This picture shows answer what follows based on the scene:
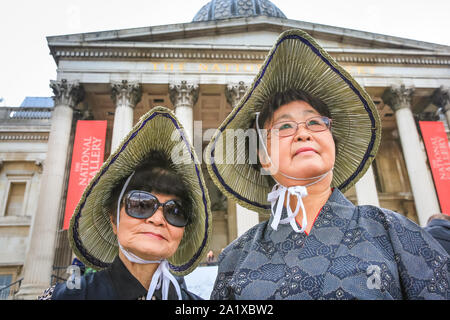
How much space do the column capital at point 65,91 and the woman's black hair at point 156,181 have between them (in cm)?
1447

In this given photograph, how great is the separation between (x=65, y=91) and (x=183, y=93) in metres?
5.55

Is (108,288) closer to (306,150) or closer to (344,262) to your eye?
(344,262)

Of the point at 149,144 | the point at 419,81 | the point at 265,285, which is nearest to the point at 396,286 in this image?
the point at 265,285

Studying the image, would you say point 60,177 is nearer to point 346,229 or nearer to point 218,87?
point 218,87

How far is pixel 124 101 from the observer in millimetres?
14656

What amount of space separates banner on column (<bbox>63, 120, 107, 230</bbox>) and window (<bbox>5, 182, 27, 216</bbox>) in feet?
26.3

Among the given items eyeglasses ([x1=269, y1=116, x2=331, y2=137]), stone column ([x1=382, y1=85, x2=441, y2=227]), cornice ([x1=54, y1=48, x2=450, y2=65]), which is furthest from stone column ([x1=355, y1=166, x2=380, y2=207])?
eyeglasses ([x1=269, y1=116, x2=331, y2=137])

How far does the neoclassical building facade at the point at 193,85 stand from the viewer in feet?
46.4

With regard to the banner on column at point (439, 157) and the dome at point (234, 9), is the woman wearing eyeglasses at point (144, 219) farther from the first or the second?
the dome at point (234, 9)

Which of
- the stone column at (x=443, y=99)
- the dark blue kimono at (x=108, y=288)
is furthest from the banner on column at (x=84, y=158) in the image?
the stone column at (x=443, y=99)

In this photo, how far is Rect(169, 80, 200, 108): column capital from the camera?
1478 cm

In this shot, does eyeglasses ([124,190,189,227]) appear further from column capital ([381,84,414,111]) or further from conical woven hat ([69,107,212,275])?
column capital ([381,84,414,111])

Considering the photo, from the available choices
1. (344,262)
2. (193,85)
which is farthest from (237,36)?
(344,262)

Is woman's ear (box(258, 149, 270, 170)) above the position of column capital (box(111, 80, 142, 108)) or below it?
below
